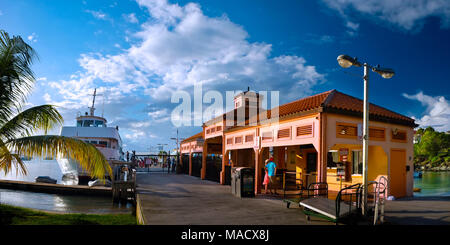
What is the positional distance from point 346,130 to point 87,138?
23.8 m

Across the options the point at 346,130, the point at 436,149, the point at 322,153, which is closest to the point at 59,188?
the point at 322,153

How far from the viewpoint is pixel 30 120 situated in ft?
25.0

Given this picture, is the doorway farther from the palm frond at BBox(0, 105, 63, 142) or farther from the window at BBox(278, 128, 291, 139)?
the palm frond at BBox(0, 105, 63, 142)

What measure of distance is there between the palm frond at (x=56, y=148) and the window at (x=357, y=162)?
10918 millimetres

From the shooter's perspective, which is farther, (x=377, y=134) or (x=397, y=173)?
(x=397, y=173)

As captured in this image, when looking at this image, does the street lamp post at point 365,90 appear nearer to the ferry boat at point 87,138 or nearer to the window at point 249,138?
the window at point 249,138

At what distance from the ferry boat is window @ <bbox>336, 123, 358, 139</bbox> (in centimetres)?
2032

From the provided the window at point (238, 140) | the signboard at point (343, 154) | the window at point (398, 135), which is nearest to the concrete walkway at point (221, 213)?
the signboard at point (343, 154)

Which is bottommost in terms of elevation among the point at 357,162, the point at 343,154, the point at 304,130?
the point at 357,162

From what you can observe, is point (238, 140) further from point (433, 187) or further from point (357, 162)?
point (433, 187)

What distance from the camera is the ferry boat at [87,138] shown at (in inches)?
1005

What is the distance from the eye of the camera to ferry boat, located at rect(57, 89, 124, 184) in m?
25.5
